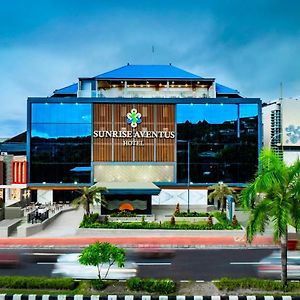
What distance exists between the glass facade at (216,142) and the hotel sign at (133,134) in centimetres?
264

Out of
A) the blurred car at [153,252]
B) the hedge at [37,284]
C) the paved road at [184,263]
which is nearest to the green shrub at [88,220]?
the paved road at [184,263]

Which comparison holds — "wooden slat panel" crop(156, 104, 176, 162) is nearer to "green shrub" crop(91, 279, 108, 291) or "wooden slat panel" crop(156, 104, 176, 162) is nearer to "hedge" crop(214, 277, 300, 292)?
"hedge" crop(214, 277, 300, 292)

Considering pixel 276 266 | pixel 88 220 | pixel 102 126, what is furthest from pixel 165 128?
pixel 276 266

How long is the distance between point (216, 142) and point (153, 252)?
30843mm

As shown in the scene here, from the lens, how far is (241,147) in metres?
56.5

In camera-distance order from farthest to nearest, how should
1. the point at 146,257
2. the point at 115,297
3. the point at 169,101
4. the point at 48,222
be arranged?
the point at 169,101, the point at 48,222, the point at 146,257, the point at 115,297

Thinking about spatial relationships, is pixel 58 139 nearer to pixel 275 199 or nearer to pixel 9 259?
pixel 9 259

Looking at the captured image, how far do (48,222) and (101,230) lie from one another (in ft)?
25.7

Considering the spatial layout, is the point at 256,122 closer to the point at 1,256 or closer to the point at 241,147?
the point at 241,147

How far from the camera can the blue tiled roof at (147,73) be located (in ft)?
196

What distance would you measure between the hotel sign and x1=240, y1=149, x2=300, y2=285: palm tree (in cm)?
3841

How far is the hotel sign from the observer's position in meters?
56.1

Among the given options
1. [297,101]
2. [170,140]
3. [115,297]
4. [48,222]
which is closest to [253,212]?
[115,297]

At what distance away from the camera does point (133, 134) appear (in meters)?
56.2
